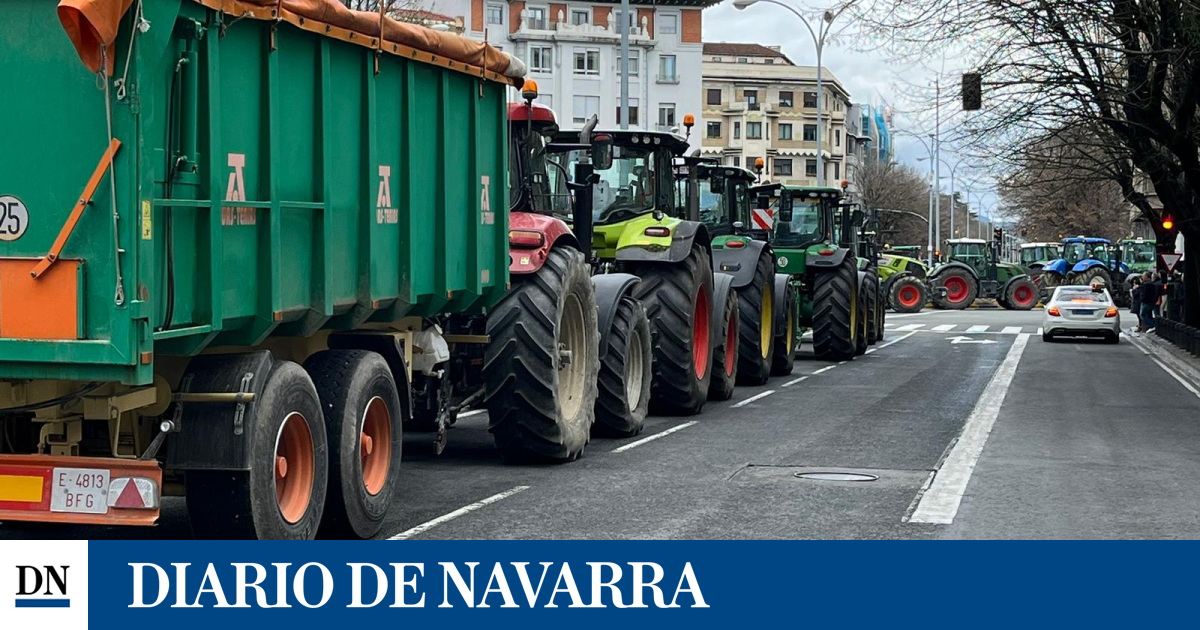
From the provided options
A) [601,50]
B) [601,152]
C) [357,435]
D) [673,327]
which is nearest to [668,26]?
[601,50]

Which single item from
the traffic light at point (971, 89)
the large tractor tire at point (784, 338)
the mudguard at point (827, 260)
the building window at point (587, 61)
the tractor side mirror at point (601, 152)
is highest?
the building window at point (587, 61)

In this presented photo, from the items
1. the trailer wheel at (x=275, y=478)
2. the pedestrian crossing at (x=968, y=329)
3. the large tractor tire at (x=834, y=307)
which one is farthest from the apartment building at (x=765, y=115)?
the trailer wheel at (x=275, y=478)

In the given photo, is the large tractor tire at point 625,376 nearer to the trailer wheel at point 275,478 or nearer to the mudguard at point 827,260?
the trailer wheel at point 275,478

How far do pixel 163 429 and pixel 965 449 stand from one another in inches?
329

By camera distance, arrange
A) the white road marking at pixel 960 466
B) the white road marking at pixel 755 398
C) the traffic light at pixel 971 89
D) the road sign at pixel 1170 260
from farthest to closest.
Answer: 1. the road sign at pixel 1170 260
2. the traffic light at pixel 971 89
3. the white road marking at pixel 755 398
4. the white road marking at pixel 960 466

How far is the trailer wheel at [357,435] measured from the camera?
835 cm

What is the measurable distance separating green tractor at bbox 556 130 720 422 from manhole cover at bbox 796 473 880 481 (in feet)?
13.4

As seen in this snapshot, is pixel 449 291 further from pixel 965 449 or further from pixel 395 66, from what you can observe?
pixel 965 449

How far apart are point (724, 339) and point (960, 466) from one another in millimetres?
5571

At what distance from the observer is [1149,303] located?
133ft

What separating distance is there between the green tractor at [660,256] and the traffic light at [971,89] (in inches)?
264

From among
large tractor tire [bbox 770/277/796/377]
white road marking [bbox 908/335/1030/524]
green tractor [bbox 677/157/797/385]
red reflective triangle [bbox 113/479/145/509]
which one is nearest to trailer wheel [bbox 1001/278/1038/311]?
green tractor [bbox 677/157/797/385]

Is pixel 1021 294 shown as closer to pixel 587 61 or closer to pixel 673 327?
pixel 587 61

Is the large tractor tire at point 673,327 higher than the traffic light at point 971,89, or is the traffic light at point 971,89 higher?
the traffic light at point 971,89
